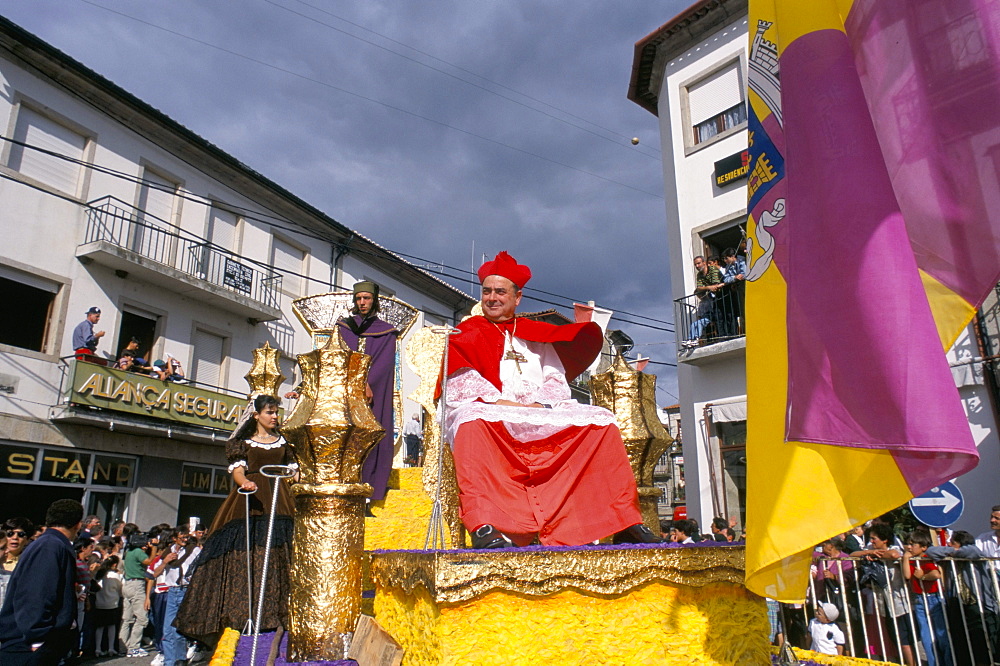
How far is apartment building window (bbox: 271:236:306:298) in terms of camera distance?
21.3 metres

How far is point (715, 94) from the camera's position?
50.7 feet

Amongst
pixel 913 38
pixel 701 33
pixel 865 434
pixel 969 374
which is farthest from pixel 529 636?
pixel 701 33

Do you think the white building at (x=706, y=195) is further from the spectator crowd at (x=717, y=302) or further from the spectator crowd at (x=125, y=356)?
the spectator crowd at (x=125, y=356)

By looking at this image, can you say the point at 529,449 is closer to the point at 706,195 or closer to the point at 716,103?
the point at 706,195

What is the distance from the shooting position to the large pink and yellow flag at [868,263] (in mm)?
2021

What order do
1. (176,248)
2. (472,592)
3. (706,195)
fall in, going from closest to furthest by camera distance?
(472,592) < (706,195) < (176,248)

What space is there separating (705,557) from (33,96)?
17.2 meters

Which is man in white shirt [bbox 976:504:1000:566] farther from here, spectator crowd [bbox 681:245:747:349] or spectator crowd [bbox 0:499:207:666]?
spectator crowd [bbox 0:499:207:666]

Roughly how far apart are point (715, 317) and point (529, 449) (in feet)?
36.5

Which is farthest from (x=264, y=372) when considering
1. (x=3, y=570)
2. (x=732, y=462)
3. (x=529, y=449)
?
(x=732, y=462)

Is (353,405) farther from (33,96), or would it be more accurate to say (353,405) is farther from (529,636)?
(33,96)

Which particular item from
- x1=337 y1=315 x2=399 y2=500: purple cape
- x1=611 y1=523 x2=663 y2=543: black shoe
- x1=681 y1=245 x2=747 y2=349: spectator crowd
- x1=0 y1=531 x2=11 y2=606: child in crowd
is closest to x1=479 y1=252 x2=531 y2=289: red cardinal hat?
x1=611 y1=523 x2=663 y2=543: black shoe

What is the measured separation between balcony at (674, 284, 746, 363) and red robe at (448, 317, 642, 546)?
10.3m

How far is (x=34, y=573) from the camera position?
166 inches
